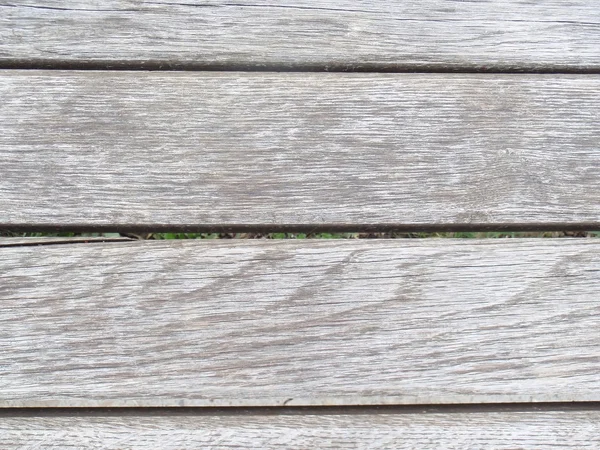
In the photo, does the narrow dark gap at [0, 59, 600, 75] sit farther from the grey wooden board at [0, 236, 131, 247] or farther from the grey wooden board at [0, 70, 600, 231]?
the grey wooden board at [0, 236, 131, 247]

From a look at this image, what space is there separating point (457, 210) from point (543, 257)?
0.37 feet

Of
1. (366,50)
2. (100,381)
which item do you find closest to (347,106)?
(366,50)

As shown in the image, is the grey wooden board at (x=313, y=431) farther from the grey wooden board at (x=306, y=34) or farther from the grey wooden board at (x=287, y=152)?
the grey wooden board at (x=306, y=34)

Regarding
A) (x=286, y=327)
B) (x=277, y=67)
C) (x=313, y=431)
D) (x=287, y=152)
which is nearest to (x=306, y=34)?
(x=277, y=67)

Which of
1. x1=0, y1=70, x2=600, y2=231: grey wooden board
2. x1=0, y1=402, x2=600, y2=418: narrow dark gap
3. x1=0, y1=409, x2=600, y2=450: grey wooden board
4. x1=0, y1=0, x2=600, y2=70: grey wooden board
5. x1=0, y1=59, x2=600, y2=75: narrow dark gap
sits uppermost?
x1=0, y1=0, x2=600, y2=70: grey wooden board

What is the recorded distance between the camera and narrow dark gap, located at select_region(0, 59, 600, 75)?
734 mm

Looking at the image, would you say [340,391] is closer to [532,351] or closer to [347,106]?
[532,351]

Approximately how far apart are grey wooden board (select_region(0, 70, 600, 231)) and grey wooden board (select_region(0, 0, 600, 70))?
3 centimetres

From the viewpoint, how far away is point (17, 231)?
698 mm

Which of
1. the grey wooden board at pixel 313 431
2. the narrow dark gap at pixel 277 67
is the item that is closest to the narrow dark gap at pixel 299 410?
the grey wooden board at pixel 313 431

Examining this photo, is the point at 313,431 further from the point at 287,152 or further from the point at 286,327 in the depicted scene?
the point at 287,152

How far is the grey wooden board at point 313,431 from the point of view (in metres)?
0.67

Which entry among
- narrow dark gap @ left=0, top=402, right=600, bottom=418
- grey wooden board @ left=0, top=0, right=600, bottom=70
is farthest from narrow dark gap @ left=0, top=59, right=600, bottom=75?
narrow dark gap @ left=0, top=402, right=600, bottom=418

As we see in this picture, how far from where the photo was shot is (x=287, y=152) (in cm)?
70
